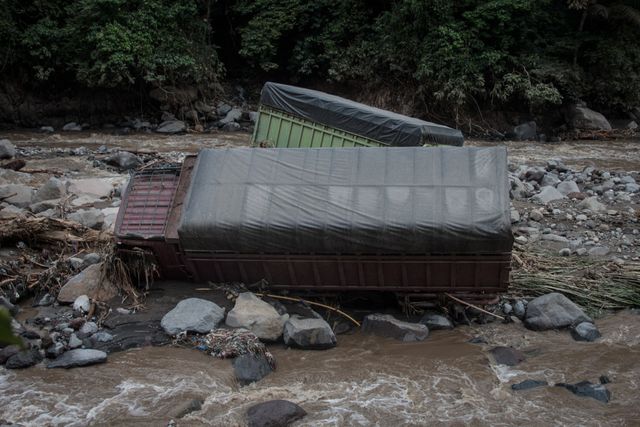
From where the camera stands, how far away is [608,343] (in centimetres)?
739

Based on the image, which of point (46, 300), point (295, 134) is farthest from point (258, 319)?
point (295, 134)

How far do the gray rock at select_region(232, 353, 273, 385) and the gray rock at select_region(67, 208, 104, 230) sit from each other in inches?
187

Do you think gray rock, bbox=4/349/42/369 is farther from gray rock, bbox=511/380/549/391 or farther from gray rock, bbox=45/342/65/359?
gray rock, bbox=511/380/549/391

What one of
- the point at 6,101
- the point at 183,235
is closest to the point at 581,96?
the point at 183,235

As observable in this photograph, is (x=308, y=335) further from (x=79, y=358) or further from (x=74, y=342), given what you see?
(x=74, y=342)

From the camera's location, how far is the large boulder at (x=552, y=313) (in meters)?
7.76

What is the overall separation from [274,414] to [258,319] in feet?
5.31

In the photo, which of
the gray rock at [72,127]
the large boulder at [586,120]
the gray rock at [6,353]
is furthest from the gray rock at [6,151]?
the large boulder at [586,120]

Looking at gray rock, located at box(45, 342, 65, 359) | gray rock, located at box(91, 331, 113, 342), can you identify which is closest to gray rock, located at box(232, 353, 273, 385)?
gray rock, located at box(91, 331, 113, 342)

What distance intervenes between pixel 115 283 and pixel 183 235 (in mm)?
1297

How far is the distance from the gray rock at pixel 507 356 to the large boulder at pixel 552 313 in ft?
2.47

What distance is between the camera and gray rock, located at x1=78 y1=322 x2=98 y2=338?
729cm

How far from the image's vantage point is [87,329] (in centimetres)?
734

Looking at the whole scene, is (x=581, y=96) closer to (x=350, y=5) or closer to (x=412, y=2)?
(x=412, y=2)
